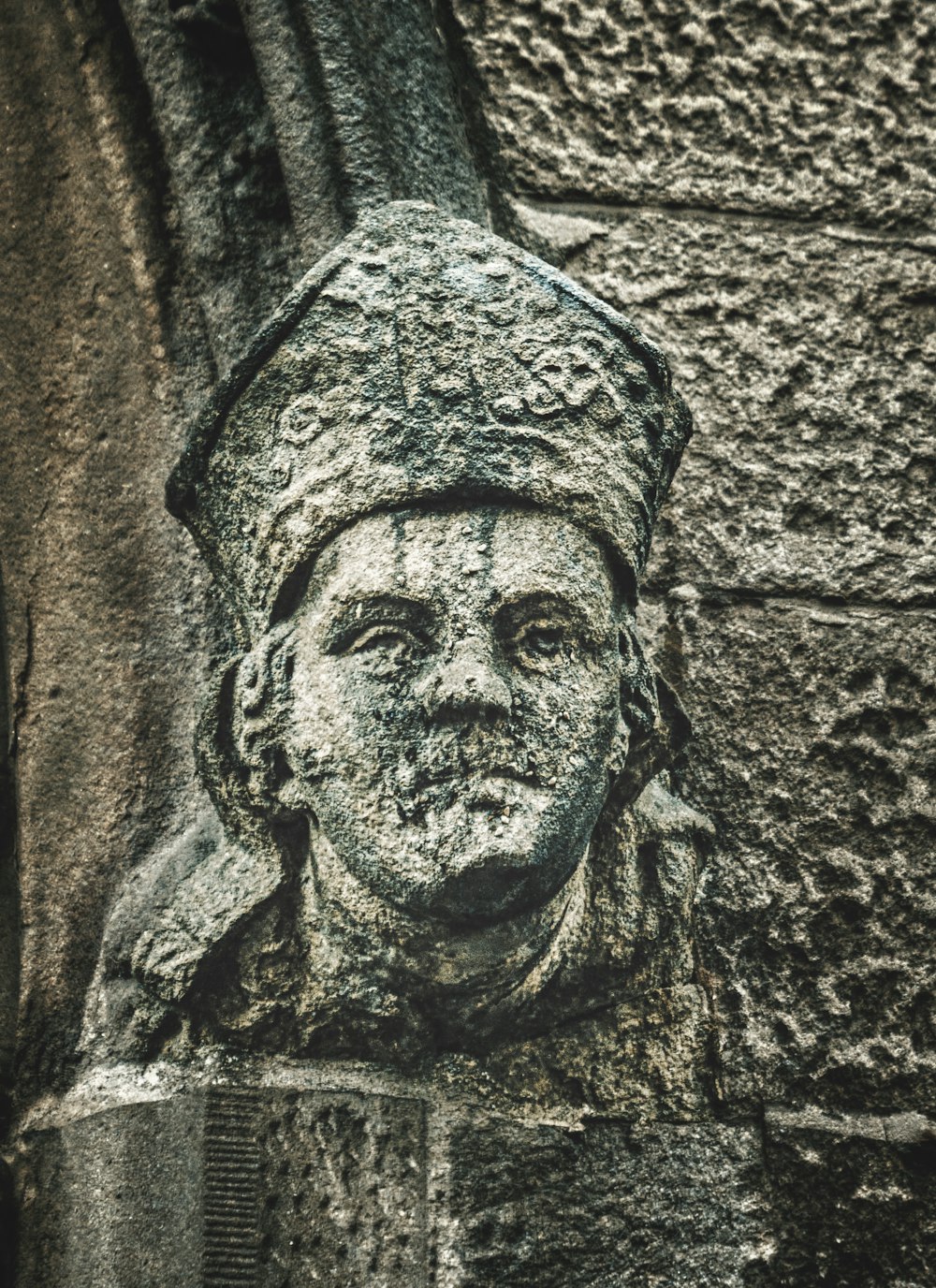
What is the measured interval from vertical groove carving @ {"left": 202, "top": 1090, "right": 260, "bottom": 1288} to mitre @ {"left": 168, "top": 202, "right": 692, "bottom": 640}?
22.0 inches

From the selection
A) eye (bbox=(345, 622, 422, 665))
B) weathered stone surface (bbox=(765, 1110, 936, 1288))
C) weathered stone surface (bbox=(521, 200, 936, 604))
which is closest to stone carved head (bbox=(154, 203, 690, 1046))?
eye (bbox=(345, 622, 422, 665))

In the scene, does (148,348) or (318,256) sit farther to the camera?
(148,348)

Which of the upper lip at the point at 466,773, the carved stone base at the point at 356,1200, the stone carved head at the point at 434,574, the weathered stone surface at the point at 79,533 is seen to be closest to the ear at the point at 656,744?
the stone carved head at the point at 434,574

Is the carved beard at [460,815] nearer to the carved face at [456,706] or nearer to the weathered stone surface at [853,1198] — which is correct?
the carved face at [456,706]

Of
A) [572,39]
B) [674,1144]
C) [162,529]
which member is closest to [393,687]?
[162,529]

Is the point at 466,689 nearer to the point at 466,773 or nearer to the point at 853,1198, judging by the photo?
the point at 466,773

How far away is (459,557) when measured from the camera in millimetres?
1441

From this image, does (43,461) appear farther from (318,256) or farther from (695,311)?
(695,311)

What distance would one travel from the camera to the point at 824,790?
6.06 feet

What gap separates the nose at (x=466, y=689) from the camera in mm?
1364

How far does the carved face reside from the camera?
53.8 inches

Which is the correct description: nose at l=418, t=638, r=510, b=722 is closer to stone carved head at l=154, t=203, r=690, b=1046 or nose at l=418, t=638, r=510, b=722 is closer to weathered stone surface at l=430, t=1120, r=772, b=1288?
stone carved head at l=154, t=203, r=690, b=1046

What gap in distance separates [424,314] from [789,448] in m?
0.73

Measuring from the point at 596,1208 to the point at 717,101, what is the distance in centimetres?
168
